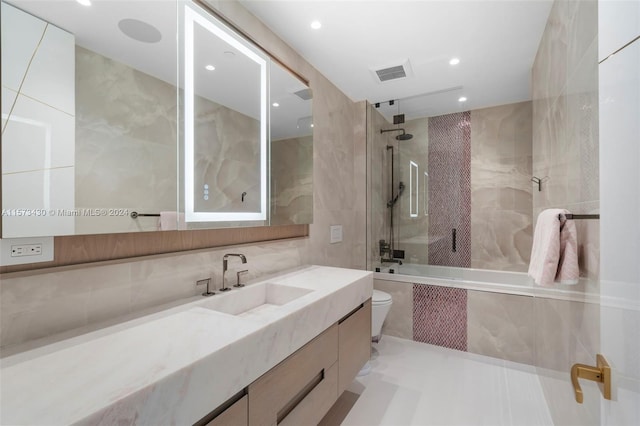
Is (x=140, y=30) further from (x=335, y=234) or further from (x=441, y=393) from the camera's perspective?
(x=441, y=393)

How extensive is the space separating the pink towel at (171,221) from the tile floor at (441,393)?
1.51 meters

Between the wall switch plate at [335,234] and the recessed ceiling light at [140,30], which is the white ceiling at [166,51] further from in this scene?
the wall switch plate at [335,234]

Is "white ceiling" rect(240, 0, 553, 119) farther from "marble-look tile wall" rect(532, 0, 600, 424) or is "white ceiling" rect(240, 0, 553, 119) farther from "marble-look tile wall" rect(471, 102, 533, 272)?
"marble-look tile wall" rect(471, 102, 533, 272)

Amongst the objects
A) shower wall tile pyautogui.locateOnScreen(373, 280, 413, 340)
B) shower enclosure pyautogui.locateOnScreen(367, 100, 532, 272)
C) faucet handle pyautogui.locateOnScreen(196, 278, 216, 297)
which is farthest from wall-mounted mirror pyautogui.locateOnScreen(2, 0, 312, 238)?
shower enclosure pyautogui.locateOnScreen(367, 100, 532, 272)

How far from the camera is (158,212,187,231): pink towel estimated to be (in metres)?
1.26

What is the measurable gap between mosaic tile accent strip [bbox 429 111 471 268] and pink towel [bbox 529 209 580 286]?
6.65 feet

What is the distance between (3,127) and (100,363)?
2.43 feet

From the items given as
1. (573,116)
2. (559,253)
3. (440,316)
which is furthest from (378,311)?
(573,116)

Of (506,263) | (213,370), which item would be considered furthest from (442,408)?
(506,263)

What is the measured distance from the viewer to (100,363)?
2.60 feet

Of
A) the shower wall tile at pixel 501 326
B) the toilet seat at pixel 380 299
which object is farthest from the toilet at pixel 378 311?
the shower wall tile at pixel 501 326

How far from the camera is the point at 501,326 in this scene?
2527 mm

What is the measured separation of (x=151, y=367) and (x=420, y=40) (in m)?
2.42

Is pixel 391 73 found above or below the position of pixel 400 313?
above
